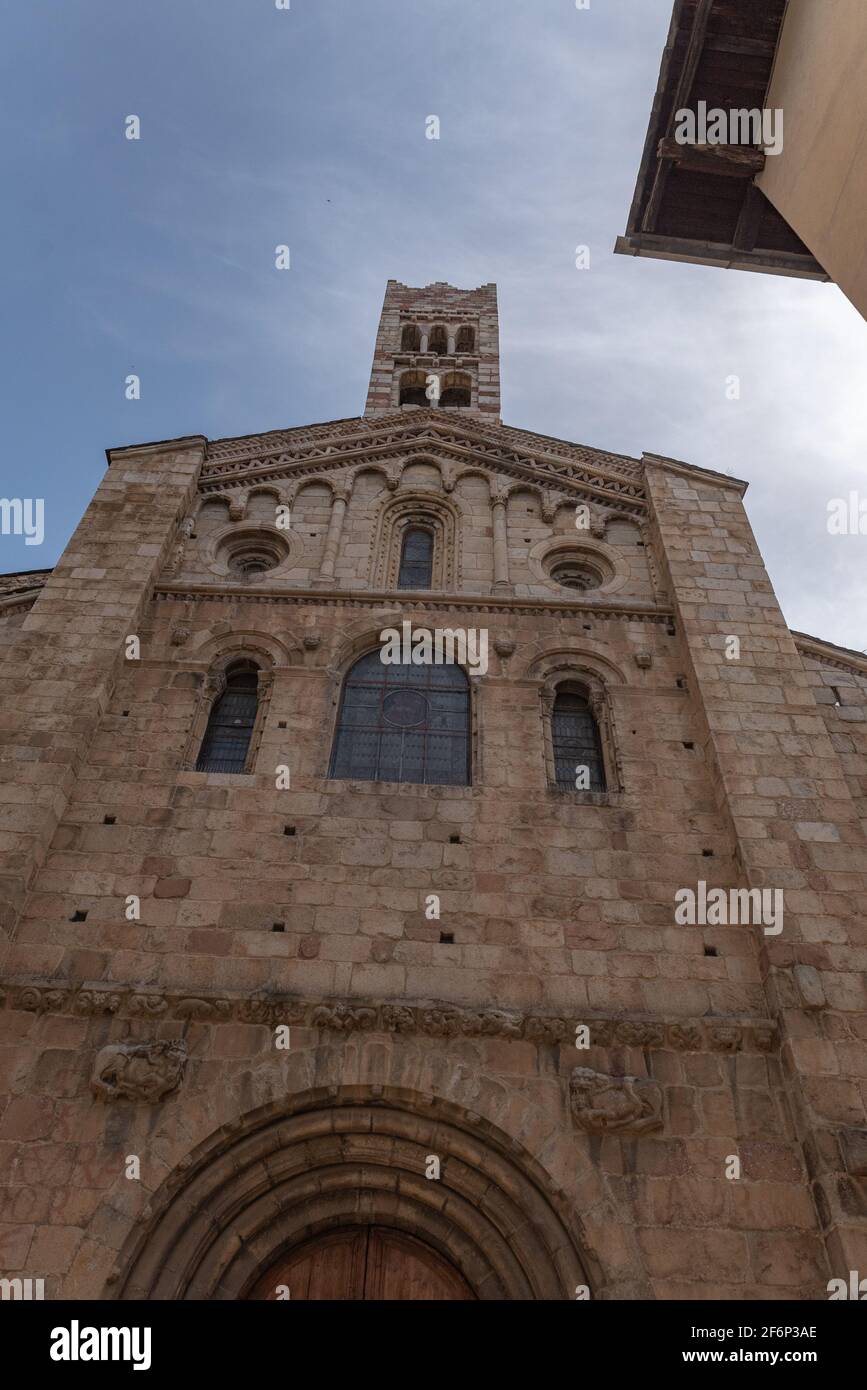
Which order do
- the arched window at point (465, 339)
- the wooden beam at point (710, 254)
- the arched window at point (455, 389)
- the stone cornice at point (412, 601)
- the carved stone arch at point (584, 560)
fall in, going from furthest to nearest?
the arched window at point (465, 339) < the arched window at point (455, 389) < the carved stone arch at point (584, 560) < the stone cornice at point (412, 601) < the wooden beam at point (710, 254)

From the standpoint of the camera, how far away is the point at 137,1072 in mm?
7285

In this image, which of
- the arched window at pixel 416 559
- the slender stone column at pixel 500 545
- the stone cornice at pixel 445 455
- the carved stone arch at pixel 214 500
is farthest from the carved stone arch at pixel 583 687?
the carved stone arch at pixel 214 500

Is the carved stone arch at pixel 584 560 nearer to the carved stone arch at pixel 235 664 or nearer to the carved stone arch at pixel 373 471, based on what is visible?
the carved stone arch at pixel 373 471

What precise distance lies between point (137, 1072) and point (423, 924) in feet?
8.51

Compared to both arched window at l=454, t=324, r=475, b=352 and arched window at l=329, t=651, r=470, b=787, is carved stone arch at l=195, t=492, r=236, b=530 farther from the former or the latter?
arched window at l=454, t=324, r=475, b=352

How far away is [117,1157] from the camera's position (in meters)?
7.01

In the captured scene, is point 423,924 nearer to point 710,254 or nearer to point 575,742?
point 575,742

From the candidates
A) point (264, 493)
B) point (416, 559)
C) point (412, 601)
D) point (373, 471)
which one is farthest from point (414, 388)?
point (412, 601)

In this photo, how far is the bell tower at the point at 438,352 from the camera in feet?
63.8

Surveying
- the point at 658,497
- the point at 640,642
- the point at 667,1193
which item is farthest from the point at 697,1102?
the point at 658,497

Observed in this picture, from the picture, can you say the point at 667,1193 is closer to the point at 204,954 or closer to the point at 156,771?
the point at 204,954

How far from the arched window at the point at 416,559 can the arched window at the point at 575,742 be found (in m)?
2.85

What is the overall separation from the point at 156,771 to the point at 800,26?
877 centimetres
